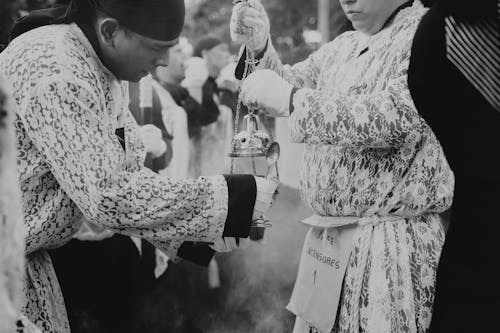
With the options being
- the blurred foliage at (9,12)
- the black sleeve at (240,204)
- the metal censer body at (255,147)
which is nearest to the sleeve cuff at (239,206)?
the black sleeve at (240,204)

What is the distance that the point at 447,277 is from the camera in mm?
1858

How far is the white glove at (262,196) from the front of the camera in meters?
2.41

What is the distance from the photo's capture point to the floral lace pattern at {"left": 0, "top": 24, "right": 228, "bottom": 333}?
2166 millimetres

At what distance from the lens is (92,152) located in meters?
2.18

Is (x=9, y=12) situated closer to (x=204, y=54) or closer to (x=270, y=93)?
(x=270, y=93)

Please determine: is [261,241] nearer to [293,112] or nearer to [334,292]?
[334,292]

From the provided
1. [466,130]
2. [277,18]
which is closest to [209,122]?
[466,130]

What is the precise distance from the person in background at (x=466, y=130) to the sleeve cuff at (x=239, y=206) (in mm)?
735

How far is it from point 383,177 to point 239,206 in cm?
60

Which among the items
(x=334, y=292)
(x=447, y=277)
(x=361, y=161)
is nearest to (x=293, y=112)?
(x=361, y=161)

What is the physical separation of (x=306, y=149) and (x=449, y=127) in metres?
1.21

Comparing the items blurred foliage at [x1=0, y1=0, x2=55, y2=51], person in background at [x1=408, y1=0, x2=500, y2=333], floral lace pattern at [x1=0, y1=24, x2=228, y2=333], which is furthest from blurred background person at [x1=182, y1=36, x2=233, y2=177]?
person in background at [x1=408, y1=0, x2=500, y2=333]

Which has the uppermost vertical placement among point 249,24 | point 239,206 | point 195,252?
point 249,24

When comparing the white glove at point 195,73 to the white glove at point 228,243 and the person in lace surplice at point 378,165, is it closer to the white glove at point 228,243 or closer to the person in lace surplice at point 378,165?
the person in lace surplice at point 378,165
